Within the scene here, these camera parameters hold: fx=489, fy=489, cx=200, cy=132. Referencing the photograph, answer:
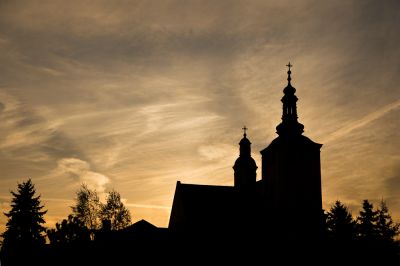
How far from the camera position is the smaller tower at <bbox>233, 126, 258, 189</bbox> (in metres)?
51.5

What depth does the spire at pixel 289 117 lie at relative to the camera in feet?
137

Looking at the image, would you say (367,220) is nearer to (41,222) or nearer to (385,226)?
(385,226)

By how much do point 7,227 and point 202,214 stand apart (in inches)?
927

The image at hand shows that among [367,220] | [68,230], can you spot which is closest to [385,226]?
[367,220]

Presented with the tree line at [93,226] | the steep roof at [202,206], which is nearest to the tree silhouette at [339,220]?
the tree line at [93,226]

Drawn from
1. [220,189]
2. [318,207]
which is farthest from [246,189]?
[318,207]

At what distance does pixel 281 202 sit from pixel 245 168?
10521 mm

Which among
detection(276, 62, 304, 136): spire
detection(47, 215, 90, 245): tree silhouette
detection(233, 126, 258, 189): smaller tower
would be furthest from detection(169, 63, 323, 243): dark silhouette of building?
detection(47, 215, 90, 245): tree silhouette

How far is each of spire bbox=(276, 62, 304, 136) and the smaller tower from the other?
10459 mm

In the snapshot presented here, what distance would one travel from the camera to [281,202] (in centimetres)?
4200

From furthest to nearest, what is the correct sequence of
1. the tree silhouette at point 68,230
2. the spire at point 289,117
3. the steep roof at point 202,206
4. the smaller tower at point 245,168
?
the tree silhouette at point 68,230
the smaller tower at point 245,168
the steep roof at point 202,206
the spire at point 289,117

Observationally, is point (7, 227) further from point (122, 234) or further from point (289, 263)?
point (289, 263)

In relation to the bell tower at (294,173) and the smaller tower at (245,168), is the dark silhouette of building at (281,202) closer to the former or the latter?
the bell tower at (294,173)

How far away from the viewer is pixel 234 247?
136ft
